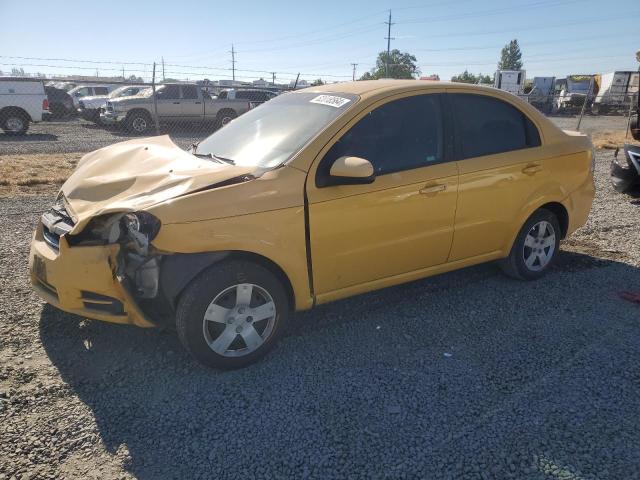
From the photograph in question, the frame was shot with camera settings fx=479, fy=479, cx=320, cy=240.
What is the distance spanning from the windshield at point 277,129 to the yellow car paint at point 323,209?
12cm

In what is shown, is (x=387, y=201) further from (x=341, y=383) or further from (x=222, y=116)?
(x=222, y=116)

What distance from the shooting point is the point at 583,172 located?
4.49m

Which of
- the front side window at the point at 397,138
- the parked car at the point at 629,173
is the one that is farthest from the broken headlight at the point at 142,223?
the parked car at the point at 629,173

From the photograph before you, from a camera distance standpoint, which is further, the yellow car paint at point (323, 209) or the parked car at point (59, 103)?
the parked car at point (59, 103)

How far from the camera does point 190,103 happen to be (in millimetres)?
17672

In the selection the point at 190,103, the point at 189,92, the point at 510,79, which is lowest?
the point at 190,103

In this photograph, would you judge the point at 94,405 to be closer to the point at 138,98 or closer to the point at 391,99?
the point at 391,99

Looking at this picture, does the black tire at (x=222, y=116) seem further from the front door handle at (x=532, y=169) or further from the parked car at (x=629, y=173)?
the front door handle at (x=532, y=169)

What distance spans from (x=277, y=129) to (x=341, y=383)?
1901mm

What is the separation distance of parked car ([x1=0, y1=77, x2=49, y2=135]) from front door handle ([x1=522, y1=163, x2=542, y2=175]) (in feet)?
54.6

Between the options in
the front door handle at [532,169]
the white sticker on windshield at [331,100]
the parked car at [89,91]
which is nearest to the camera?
the white sticker on windshield at [331,100]

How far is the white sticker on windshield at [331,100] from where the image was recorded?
138 inches

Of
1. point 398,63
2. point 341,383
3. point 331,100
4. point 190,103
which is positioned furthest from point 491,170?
point 398,63

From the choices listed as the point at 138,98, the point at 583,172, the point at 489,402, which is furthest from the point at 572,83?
the point at 489,402
